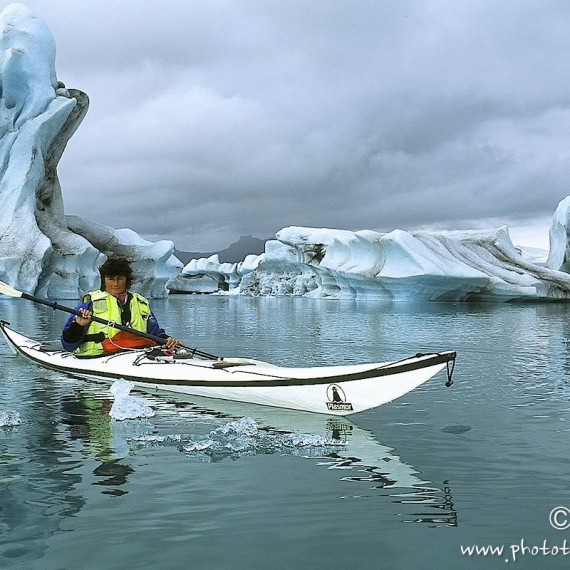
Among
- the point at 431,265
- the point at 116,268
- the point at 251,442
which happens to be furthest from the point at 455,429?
the point at 431,265

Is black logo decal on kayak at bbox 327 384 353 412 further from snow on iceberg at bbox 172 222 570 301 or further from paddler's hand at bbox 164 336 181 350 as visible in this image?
snow on iceberg at bbox 172 222 570 301

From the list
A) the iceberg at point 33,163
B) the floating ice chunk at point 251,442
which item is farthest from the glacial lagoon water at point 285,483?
the iceberg at point 33,163

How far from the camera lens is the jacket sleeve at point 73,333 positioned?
750 cm

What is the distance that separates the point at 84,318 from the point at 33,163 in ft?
92.2

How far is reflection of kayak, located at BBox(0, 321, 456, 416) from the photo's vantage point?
Result: 5.36 m

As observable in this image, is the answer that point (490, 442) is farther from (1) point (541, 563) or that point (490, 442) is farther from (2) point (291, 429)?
(1) point (541, 563)

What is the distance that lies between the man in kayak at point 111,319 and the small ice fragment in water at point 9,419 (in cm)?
141

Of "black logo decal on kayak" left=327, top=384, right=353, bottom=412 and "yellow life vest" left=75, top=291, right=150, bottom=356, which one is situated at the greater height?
"yellow life vest" left=75, top=291, right=150, bottom=356

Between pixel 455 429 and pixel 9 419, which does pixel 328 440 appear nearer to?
pixel 455 429

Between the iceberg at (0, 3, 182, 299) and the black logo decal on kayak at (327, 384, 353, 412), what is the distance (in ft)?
89.0

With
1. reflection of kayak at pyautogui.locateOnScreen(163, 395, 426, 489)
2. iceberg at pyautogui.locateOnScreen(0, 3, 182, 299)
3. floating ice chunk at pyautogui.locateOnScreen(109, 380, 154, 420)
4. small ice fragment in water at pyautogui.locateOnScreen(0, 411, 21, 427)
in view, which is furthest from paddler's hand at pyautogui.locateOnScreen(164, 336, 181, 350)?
iceberg at pyautogui.locateOnScreen(0, 3, 182, 299)

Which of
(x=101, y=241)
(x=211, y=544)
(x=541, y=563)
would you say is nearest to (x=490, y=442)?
(x=541, y=563)

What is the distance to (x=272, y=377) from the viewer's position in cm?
616

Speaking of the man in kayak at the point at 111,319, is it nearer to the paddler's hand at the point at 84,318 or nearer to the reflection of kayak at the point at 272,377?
the paddler's hand at the point at 84,318
